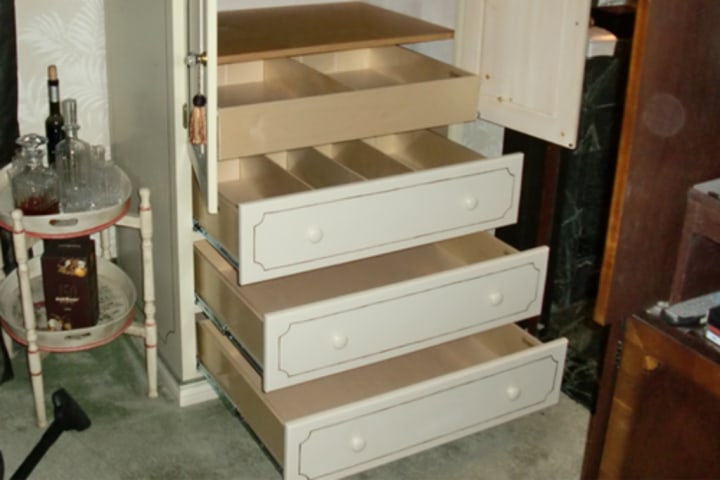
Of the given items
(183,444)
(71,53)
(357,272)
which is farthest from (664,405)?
(71,53)

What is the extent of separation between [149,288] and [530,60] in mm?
1049

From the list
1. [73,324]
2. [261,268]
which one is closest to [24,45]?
[73,324]

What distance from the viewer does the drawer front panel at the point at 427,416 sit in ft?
6.56

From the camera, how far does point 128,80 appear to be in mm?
2371

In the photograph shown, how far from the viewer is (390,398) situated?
2.04 metres

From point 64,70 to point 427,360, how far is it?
3.95 feet

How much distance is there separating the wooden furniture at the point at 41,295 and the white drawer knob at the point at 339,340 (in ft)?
1.74

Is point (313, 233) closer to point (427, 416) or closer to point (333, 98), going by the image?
point (333, 98)

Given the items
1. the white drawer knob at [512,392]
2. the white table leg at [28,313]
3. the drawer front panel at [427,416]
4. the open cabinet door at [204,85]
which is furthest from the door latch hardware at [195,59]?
the white drawer knob at [512,392]

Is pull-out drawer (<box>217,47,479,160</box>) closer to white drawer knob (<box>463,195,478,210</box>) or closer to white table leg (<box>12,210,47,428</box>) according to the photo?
white drawer knob (<box>463,195,478,210</box>)

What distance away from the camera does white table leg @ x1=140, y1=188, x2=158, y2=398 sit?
226 centimetres

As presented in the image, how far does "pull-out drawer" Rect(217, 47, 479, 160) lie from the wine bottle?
393 mm

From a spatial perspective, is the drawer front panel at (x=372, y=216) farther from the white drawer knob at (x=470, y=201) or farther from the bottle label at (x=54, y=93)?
the bottle label at (x=54, y=93)

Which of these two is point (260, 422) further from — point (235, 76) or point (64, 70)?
point (64, 70)
